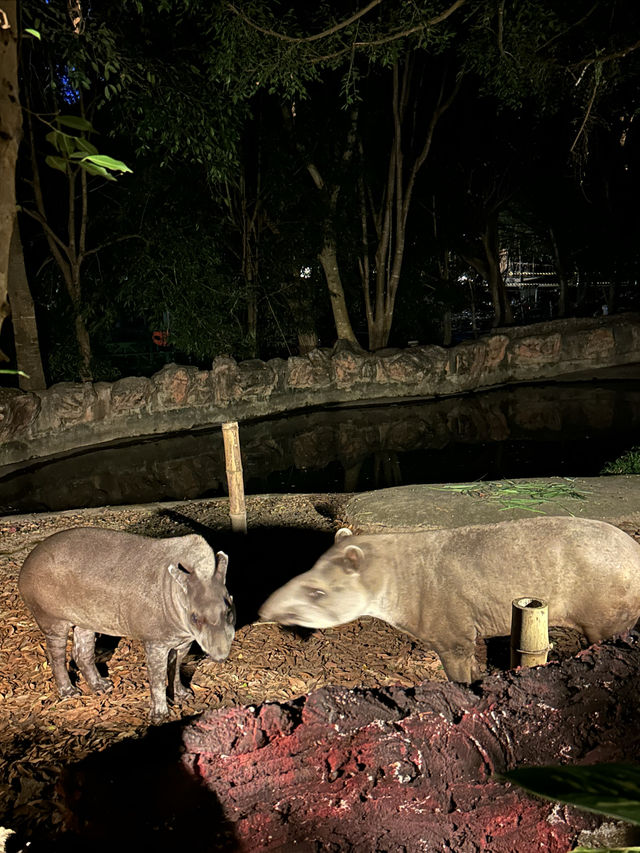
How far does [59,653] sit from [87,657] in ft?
0.78

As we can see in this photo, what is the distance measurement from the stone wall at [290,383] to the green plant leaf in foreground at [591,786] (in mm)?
12380

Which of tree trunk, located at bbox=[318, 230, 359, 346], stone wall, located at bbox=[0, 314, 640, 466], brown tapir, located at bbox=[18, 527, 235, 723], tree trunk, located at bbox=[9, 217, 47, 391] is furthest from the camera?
tree trunk, located at bbox=[318, 230, 359, 346]

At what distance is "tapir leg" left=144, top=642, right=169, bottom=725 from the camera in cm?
428

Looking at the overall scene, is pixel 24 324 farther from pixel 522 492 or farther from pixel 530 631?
pixel 530 631

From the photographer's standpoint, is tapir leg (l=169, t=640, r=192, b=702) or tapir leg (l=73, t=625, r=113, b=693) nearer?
tapir leg (l=169, t=640, r=192, b=702)

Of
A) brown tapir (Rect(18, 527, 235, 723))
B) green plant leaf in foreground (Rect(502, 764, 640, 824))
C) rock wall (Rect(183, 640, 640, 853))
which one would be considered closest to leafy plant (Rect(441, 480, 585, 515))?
brown tapir (Rect(18, 527, 235, 723))

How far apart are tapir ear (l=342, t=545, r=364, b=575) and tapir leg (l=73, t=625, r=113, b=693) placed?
179 centimetres

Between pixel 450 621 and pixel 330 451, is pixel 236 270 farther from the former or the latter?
pixel 450 621

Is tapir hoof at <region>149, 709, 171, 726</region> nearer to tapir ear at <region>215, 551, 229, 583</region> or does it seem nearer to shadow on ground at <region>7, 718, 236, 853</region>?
tapir ear at <region>215, 551, 229, 583</region>

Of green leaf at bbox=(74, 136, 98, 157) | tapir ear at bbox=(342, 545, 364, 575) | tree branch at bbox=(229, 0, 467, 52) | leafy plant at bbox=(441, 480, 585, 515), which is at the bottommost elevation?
leafy plant at bbox=(441, 480, 585, 515)

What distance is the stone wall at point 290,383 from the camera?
12562mm

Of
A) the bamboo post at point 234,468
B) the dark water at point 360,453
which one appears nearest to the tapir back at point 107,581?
the bamboo post at point 234,468

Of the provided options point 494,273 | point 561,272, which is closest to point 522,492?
point 494,273

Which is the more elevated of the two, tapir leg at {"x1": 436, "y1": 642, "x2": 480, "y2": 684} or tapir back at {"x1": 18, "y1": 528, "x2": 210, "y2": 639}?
tapir back at {"x1": 18, "y1": 528, "x2": 210, "y2": 639}
